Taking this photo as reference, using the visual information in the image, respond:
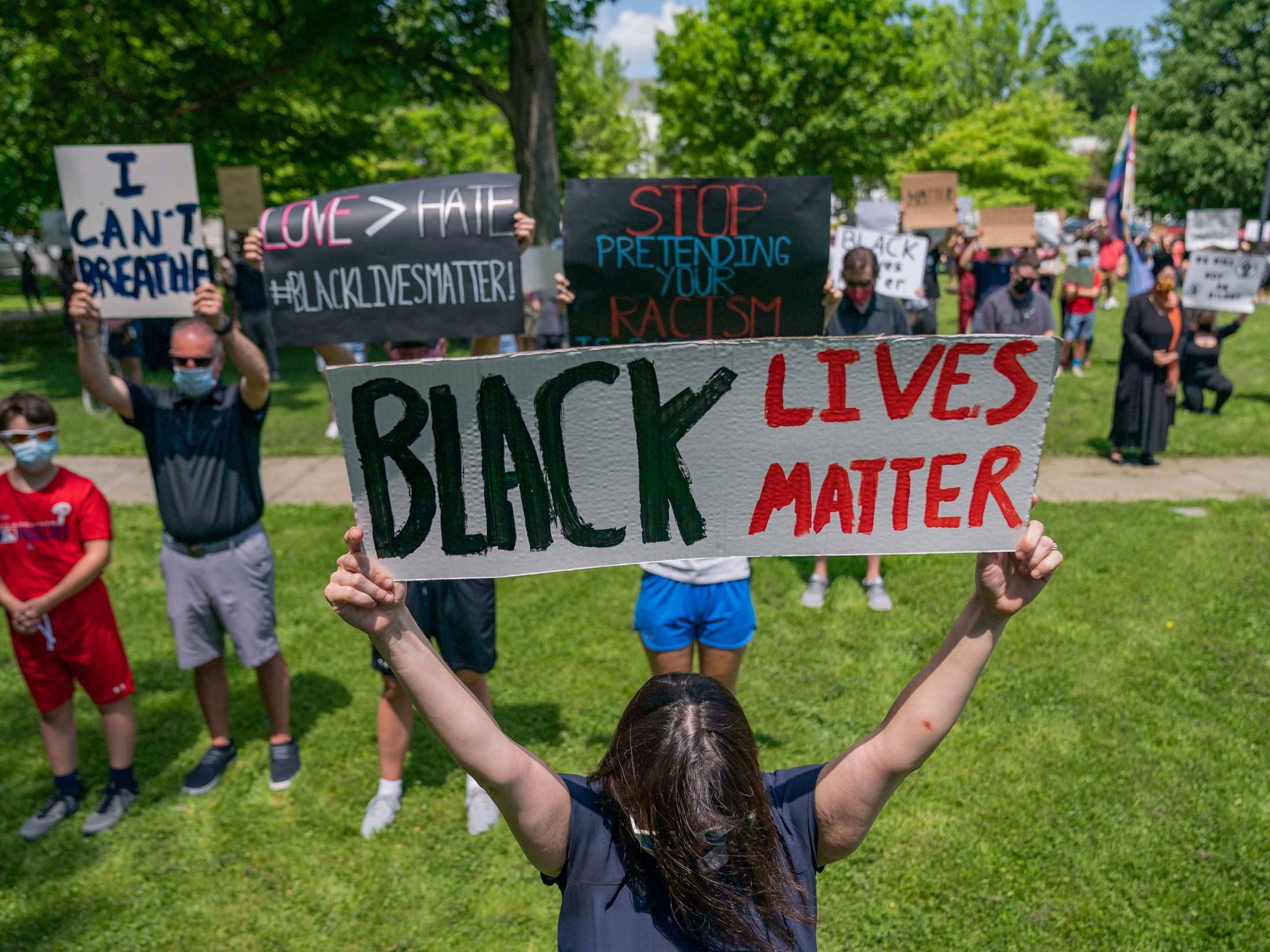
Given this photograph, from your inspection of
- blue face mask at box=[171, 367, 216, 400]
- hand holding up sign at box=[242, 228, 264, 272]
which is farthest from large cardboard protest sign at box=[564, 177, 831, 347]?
blue face mask at box=[171, 367, 216, 400]

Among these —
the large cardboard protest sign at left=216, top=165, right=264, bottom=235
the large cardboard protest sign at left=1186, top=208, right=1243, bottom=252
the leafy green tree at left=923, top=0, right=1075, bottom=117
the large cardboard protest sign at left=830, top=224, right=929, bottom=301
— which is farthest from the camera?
the leafy green tree at left=923, top=0, right=1075, bottom=117

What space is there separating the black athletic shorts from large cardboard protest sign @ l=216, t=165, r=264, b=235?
6.83 m

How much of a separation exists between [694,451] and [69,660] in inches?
133

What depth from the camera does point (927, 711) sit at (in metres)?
1.67

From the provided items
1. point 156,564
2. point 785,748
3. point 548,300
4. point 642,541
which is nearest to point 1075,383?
point 548,300

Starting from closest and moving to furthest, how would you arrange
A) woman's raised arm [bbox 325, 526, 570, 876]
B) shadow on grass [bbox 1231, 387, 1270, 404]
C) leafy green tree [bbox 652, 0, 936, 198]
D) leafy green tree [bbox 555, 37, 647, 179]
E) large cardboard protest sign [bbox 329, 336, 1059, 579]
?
1. woman's raised arm [bbox 325, 526, 570, 876]
2. large cardboard protest sign [bbox 329, 336, 1059, 579]
3. shadow on grass [bbox 1231, 387, 1270, 404]
4. leafy green tree [bbox 652, 0, 936, 198]
5. leafy green tree [bbox 555, 37, 647, 179]

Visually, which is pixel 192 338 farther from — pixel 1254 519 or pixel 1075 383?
pixel 1075 383

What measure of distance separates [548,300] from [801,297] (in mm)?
7216

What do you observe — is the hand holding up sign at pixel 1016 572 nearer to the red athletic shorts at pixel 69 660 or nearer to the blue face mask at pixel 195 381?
the blue face mask at pixel 195 381

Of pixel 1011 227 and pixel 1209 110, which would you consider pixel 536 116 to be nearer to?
pixel 1011 227

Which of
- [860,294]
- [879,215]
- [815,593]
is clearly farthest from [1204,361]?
[815,593]

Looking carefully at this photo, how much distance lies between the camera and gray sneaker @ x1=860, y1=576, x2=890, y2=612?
5.57 m

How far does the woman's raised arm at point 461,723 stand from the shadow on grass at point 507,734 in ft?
8.67

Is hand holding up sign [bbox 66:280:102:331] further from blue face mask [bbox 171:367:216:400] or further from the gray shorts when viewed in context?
the gray shorts
